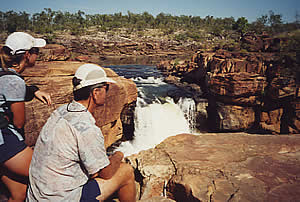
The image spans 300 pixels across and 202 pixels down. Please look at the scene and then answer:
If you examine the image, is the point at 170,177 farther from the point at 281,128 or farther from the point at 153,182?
the point at 281,128

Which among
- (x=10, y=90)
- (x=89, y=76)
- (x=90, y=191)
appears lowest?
(x=90, y=191)

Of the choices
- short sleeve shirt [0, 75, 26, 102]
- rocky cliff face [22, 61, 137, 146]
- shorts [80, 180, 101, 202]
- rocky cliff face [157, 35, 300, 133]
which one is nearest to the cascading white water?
rocky cliff face [157, 35, 300, 133]

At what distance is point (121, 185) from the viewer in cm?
187

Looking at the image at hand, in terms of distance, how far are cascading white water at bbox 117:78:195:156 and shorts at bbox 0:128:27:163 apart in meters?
7.03

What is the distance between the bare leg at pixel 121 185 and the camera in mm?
1713

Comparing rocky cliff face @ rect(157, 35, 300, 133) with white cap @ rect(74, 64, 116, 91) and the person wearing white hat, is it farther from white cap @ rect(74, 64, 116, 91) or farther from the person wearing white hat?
the person wearing white hat

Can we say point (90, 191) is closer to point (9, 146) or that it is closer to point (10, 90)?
point (9, 146)

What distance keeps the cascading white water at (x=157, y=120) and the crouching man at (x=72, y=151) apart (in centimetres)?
716

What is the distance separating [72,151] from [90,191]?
1.40 ft

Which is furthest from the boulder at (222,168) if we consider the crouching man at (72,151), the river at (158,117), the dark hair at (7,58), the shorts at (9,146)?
the river at (158,117)

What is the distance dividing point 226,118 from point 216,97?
1.27 meters

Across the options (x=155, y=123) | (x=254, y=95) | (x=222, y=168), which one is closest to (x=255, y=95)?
(x=254, y=95)

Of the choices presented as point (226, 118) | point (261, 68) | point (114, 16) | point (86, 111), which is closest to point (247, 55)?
point (261, 68)

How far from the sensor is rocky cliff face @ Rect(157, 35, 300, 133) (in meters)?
9.62
